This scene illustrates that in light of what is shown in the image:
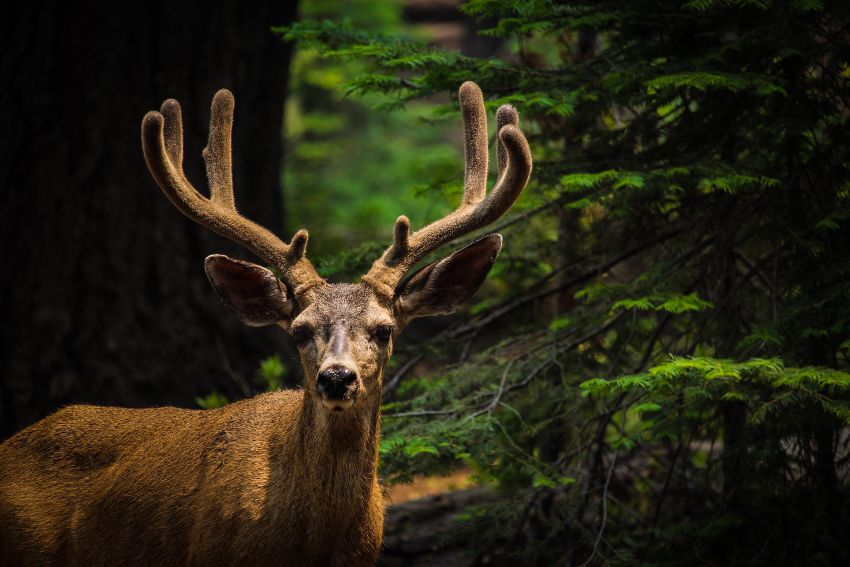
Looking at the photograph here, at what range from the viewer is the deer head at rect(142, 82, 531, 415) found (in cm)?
481

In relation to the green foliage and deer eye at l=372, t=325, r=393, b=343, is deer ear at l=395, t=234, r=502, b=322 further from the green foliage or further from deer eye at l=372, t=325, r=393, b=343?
the green foliage

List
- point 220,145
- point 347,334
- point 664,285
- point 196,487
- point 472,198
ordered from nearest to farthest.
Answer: point 347,334 < point 196,487 < point 472,198 < point 220,145 < point 664,285

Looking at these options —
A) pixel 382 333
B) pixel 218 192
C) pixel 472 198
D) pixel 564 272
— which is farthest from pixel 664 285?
pixel 218 192

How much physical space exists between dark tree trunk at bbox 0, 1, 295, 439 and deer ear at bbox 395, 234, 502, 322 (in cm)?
434

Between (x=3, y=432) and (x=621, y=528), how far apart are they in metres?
5.01

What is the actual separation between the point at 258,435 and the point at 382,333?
936 mm

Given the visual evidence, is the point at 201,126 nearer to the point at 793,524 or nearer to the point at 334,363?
the point at 334,363

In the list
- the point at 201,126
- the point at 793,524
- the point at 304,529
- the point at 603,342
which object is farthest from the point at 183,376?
the point at 793,524

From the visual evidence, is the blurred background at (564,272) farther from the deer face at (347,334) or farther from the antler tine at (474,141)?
the deer face at (347,334)

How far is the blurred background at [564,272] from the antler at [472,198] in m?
0.48

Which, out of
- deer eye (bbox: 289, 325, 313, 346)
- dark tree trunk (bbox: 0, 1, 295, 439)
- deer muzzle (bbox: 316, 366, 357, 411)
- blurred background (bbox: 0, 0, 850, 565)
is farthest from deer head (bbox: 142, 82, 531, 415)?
dark tree trunk (bbox: 0, 1, 295, 439)

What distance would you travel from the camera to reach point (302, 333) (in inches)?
190

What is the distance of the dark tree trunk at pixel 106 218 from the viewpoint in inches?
332

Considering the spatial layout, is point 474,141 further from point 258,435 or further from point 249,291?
point 258,435
